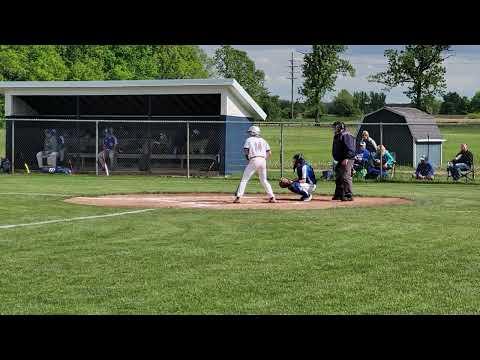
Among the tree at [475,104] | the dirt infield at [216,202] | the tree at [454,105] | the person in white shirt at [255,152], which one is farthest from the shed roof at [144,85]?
the tree at [475,104]

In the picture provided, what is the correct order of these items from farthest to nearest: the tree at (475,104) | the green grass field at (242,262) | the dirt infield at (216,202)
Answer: the tree at (475,104)
the dirt infield at (216,202)
the green grass field at (242,262)

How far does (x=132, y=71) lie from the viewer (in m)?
67.7

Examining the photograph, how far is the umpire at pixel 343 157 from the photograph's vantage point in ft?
57.2

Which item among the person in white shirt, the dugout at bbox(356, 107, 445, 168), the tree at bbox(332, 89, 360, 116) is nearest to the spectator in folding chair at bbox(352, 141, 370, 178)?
the dugout at bbox(356, 107, 445, 168)

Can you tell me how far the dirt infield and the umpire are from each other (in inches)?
12.5

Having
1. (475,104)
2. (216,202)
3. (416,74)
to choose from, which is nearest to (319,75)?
(416,74)

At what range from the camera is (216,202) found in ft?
57.0

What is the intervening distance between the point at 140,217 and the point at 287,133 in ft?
165

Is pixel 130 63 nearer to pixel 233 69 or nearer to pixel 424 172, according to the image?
pixel 233 69

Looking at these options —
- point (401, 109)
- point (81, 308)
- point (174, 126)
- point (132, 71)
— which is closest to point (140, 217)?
point (81, 308)

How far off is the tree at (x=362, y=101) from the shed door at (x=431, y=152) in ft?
146

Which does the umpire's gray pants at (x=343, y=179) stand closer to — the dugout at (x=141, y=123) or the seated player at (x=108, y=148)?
the dugout at (x=141, y=123)

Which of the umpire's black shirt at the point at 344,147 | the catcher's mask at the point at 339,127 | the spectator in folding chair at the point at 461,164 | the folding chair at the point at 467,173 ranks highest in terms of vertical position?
the catcher's mask at the point at 339,127
